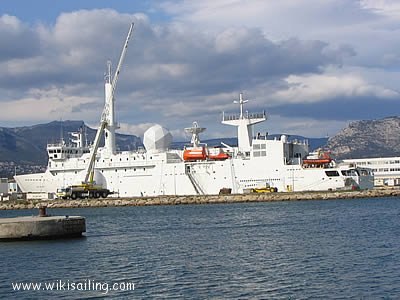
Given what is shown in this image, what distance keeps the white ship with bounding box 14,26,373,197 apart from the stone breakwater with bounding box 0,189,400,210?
3.77 meters

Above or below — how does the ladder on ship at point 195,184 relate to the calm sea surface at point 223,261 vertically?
above

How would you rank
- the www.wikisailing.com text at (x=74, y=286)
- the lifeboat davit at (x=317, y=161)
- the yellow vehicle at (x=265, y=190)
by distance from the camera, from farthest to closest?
the lifeboat davit at (x=317, y=161) < the yellow vehicle at (x=265, y=190) < the www.wikisailing.com text at (x=74, y=286)

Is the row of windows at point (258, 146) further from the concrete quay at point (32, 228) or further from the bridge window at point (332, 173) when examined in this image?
the concrete quay at point (32, 228)

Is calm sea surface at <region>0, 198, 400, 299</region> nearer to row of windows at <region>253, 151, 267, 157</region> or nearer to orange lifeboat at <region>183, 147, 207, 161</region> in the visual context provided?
row of windows at <region>253, 151, 267, 157</region>

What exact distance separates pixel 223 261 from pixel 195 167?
6487cm

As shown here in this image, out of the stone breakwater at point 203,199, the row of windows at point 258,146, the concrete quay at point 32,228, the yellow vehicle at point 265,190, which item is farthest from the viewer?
the row of windows at point 258,146

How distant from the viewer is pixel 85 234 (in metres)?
48.4

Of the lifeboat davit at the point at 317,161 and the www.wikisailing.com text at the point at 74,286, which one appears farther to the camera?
the lifeboat davit at the point at 317,161

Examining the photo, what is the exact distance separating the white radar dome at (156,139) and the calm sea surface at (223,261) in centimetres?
4912

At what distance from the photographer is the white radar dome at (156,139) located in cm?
10319

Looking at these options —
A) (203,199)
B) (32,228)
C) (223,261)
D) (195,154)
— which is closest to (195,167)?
(195,154)

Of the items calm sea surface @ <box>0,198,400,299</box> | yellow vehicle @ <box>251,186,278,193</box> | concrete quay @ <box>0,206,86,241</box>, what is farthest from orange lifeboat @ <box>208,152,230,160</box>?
concrete quay @ <box>0,206,86,241</box>

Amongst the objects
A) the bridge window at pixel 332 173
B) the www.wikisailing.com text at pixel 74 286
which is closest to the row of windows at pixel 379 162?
the bridge window at pixel 332 173

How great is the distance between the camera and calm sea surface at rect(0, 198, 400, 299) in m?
26.3
